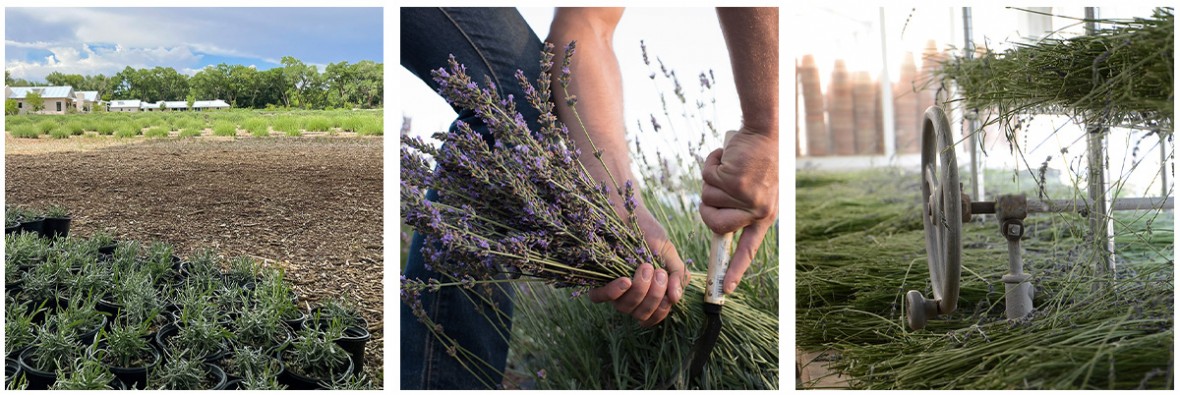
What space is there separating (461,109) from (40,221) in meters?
0.95

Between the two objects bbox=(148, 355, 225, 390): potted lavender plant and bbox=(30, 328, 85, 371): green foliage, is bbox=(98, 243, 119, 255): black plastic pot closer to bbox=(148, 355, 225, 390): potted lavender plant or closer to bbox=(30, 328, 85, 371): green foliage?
bbox=(30, 328, 85, 371): green foliage

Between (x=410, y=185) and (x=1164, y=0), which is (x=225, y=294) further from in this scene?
(x=1164, y=0)

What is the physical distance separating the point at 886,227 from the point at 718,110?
56.6 inches

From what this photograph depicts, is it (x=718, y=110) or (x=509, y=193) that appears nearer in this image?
(x=509, y=193)

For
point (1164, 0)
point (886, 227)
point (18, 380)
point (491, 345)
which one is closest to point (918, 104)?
point (886, 227)

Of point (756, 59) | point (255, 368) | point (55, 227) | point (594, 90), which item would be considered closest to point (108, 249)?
point (55, 227)

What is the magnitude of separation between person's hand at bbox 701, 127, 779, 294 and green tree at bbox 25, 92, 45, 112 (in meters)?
1.45

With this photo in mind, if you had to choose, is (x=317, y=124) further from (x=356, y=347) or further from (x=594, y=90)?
(x=594, y=90)

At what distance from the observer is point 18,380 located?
1.79 m

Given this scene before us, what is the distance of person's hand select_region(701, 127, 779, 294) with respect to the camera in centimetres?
181

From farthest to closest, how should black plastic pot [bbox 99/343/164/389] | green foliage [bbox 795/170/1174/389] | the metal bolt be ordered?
black plastic pot [bbox 99/343/164/389]
the metal bolt
green foliage [bbox 795/170/1174/389]

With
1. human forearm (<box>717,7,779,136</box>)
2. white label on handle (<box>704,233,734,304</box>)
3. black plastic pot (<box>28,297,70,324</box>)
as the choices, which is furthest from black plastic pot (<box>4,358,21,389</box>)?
human forearm (<box>717,7,779,136</box>)

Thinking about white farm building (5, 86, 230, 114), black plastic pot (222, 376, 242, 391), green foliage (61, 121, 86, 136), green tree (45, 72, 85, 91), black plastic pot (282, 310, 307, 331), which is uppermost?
green tree (45, 72, 85, 91)

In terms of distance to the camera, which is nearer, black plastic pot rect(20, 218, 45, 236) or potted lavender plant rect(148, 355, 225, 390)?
potted lavender plant rect(148, 355, 225, 390)
